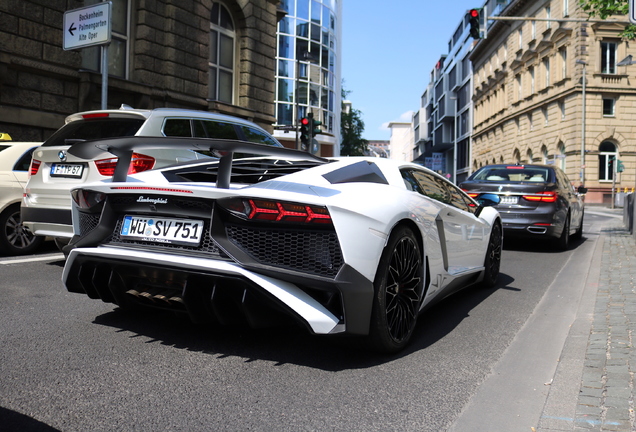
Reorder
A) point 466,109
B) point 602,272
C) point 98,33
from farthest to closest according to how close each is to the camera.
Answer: point 466,109 → point 98,33 → point 602,272

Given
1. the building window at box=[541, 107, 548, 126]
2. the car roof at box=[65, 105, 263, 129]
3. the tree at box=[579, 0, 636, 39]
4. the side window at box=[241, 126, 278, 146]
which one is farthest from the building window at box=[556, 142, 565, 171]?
the car roof at box=[65, 105, 263, 129]

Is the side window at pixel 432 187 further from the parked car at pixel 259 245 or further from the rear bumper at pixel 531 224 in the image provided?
the rear bumper at pixel 531 224

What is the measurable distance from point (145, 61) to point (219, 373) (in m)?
16.5

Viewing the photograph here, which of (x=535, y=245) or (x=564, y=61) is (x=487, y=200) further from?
(x=564, y=61)

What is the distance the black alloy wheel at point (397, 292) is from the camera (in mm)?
3572

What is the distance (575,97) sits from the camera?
143 ft

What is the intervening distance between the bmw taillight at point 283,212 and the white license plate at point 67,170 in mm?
3709

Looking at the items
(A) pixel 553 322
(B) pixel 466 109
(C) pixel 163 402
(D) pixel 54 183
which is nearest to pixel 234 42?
(D) pixel 54 183

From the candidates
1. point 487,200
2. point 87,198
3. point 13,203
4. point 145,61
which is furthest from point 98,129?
point 145,61

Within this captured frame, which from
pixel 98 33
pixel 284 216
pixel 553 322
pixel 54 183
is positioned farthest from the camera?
pixel 98 33

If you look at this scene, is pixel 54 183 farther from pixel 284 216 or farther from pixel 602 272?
pixel 602 272

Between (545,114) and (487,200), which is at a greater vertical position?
(545,114)

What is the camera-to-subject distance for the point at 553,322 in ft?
16.1

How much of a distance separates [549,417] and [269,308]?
1494 mm
